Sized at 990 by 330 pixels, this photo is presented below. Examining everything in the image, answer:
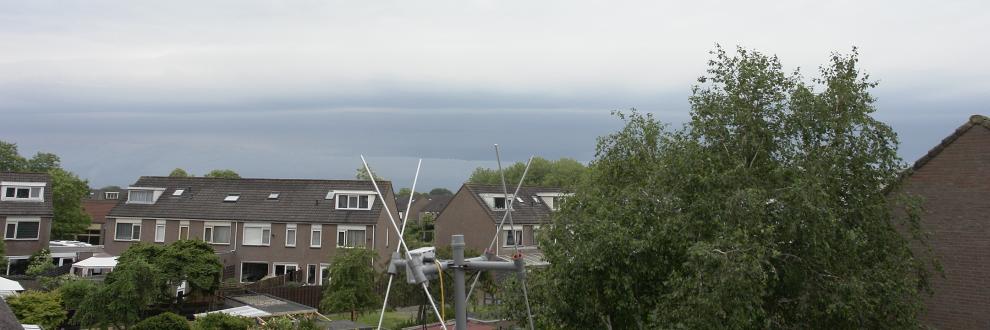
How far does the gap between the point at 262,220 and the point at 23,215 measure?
50.8ft

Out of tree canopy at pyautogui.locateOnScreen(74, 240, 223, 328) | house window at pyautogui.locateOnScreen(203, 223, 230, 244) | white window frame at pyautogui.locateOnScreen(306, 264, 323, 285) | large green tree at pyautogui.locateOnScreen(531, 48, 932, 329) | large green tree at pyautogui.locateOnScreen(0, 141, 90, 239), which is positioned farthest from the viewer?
large green tree at pyautogui.locateOnScreen(0, 141, 90, 239)

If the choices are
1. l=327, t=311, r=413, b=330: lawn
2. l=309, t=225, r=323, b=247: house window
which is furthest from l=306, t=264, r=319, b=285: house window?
l=327, t=311, r=413, b=330: lawn

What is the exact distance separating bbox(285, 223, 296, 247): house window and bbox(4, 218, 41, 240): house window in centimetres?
1647

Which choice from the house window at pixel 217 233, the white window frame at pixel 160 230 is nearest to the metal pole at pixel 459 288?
the house window at pixel 217 233

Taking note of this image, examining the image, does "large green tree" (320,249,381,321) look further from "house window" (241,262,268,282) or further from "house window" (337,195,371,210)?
"house window" (241,262,268,282)

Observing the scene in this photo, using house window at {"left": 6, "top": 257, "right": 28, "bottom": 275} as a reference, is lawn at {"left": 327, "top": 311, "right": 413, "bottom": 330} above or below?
below

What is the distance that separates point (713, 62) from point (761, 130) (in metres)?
1.77

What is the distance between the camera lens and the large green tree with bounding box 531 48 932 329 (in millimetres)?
12500

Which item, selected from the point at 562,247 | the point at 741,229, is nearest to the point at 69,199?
the point at 562,247

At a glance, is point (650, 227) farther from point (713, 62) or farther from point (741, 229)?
point (713, 62)

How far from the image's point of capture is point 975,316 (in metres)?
16.3

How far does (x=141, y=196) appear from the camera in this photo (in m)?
54.1

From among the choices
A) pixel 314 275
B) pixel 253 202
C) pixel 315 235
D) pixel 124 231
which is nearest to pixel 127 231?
pixel 124 231

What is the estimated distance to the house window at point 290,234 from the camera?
49.8 metres
